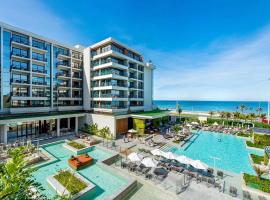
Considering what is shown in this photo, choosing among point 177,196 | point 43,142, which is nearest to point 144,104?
point 43,142

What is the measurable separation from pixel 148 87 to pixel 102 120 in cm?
2214

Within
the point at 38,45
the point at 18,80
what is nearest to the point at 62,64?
the point at 38,45

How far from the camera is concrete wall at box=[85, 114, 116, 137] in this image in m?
29.2

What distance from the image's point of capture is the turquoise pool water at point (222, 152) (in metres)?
19.4

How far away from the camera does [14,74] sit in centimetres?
2873

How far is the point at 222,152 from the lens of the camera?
80.0 feet

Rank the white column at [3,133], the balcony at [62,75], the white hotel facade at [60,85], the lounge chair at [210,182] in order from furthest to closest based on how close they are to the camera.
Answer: the balcony at [62,75] → the white hotel facade at [60,85] → the white column at [3,133] → the lounge chair at [210,182]

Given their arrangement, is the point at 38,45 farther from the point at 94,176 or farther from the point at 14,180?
the point at 14,180

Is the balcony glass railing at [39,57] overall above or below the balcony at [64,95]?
above

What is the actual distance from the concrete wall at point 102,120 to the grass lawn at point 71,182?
14.3 meters

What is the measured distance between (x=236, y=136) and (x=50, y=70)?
153 ft

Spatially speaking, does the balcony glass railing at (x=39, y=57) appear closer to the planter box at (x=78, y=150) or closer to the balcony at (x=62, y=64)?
the balcony at (x=62, y=64)

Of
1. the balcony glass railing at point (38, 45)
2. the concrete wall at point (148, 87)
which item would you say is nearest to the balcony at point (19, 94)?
the balcony glass railing at point (38, 45)

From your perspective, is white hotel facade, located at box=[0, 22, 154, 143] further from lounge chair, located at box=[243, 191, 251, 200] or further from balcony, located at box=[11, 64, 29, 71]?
lounge chair, located at box=[243, 191, 251, 200]
